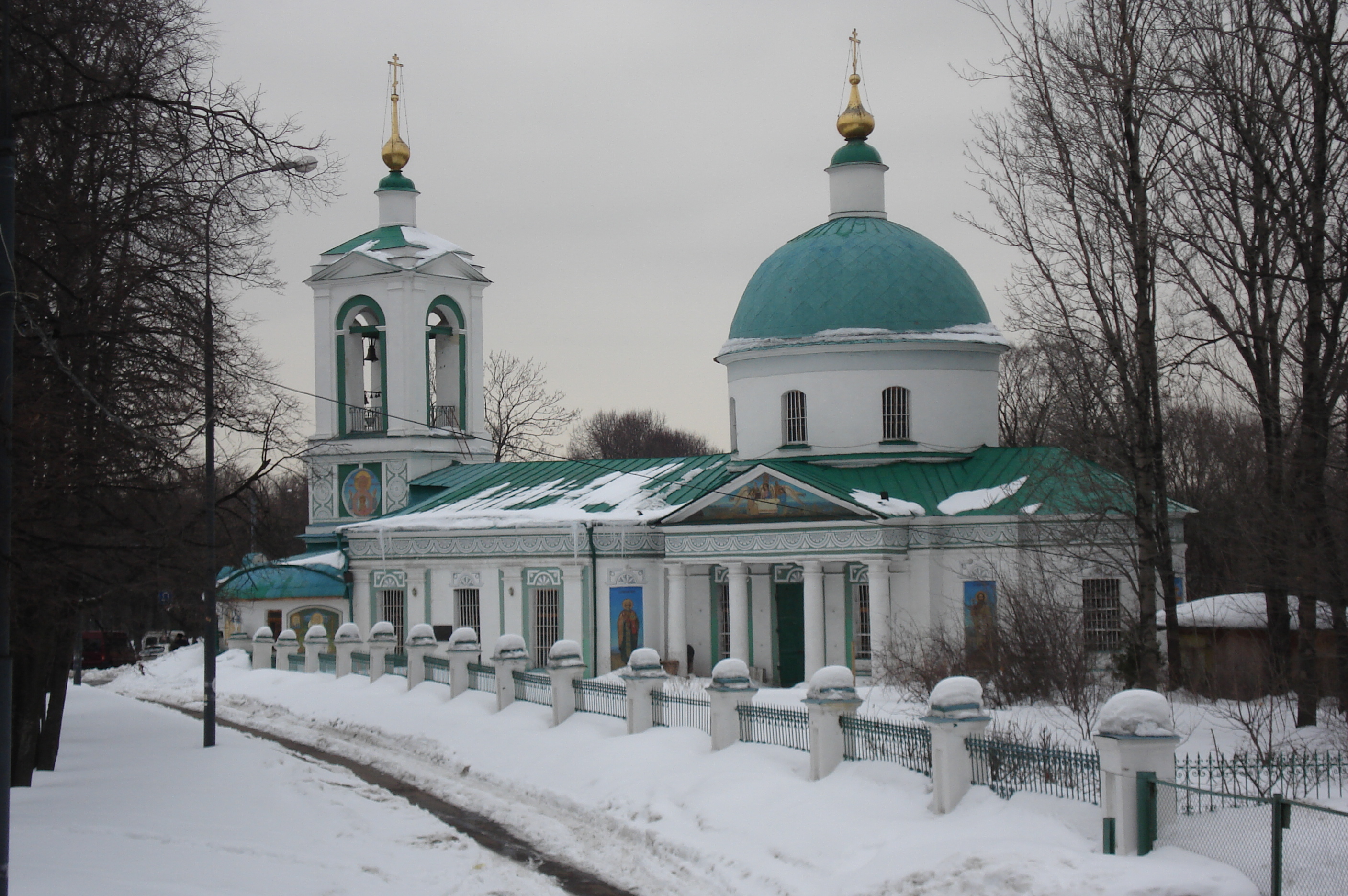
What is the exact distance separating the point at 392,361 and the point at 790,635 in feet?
41.2

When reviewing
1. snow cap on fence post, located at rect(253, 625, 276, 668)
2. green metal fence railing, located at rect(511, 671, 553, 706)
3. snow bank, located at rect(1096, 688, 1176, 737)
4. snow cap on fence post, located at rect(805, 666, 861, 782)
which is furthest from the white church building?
snow bank, located at rect(1096, 688, 1176, 737)

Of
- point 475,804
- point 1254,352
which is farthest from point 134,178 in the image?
point 1254,352

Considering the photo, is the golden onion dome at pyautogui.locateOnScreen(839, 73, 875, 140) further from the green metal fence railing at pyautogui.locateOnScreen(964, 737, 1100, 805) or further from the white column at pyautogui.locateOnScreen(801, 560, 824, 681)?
the green metal fence railing at pyautogui.locateOnScreen(964, 737, 1100, 805)

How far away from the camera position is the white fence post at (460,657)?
→ 24.6m

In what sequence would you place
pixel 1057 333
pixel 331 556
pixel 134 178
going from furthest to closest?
pixel 331 556
pixel 1057 333
pixel 134 178

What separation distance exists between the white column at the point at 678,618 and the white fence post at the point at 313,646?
7.49 m

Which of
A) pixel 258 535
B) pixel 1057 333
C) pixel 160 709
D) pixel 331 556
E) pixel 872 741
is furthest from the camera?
pixel 331 556

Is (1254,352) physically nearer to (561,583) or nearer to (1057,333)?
(1057,333)

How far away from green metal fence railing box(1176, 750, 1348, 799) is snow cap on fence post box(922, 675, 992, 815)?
69.2 inches

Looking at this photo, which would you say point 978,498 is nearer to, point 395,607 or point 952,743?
point 395,607

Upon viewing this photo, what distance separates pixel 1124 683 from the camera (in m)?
19.5

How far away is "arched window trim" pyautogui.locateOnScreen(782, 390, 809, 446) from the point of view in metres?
30.0

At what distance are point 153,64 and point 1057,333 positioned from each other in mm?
12124

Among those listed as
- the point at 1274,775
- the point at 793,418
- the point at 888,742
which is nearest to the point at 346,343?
the point at 793,418
